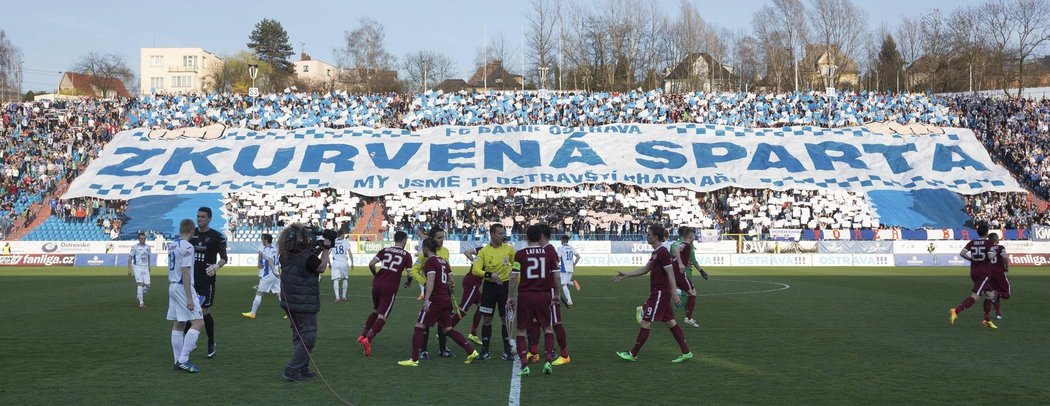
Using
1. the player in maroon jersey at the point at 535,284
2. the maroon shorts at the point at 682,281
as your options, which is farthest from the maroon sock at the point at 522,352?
the maroon shorts at the point at 682,281

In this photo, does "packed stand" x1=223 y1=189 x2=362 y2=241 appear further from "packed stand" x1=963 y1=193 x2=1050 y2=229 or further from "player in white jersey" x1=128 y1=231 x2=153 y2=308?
"packed stand" x1=963 y1=193 x2=1050 y2=229

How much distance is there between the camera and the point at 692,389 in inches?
437

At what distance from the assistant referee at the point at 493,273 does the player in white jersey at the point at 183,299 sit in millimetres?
3857

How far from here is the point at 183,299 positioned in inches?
471

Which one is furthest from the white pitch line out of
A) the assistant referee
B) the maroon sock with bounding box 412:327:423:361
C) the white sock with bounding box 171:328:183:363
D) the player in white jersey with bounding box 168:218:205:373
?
the white sock with bounding box 171:328:183:363

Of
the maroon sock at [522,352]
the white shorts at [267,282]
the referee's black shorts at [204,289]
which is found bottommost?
the maroon sock at [522,352]

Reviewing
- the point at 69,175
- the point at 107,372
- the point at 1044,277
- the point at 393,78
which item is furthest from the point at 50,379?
the point at 393,78

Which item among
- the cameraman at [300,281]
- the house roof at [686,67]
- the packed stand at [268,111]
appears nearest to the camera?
the cameraman at [300,281]

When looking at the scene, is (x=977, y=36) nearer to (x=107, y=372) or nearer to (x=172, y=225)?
(x=172, y=225)

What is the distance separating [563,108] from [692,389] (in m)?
54.1

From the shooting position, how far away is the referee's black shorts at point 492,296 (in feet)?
45.2

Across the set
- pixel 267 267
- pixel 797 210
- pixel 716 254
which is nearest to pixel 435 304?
pixel 267 267

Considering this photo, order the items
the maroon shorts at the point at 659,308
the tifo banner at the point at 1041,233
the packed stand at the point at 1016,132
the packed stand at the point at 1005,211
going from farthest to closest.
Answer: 1. the packed stand at the point at 1016,132
2. the packed stand at the point at 1005,211
3. the tifo banner at the point at 1041,233
4. the maroon shorts at the point at 659,308

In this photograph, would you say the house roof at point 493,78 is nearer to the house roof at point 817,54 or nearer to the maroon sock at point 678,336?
the house roof at point 817,54
